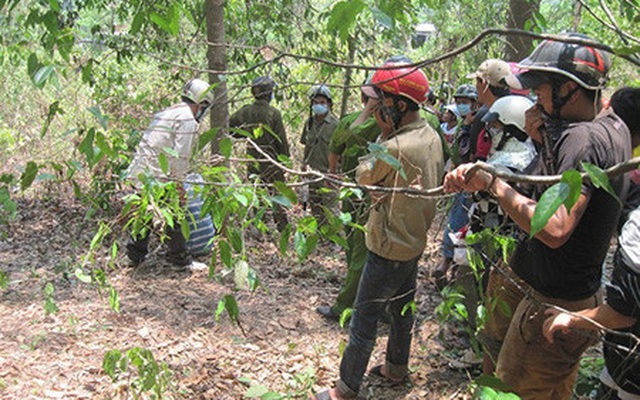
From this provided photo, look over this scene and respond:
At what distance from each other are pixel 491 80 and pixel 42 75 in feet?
9.61

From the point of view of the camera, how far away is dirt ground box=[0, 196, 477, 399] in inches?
148

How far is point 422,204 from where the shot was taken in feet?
11.2

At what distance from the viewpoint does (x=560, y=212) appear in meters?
2.00

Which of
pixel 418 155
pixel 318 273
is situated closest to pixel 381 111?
pixel 418 155

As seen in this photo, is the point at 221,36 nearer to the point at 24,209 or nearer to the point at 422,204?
the point at 422,204

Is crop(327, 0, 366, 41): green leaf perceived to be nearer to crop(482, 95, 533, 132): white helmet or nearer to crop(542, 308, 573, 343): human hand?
crop(542, 308, 573, 343): human hand

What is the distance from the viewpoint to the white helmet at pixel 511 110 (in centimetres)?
355

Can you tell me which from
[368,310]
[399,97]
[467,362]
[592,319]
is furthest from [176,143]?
[592,319]

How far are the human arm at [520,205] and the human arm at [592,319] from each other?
10.9 inches

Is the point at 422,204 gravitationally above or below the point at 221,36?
below

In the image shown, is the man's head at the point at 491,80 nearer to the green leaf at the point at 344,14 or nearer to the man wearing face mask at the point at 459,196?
the man wearing face mask at the point at 459,196

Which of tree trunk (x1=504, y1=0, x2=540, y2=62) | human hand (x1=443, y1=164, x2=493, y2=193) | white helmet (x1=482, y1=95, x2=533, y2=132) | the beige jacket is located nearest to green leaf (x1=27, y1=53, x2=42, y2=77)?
human hand (x1=443, y1=164, x2=493, y2=193)

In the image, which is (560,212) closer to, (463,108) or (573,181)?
(573,181)

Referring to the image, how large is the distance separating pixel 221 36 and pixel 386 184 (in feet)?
9.16
